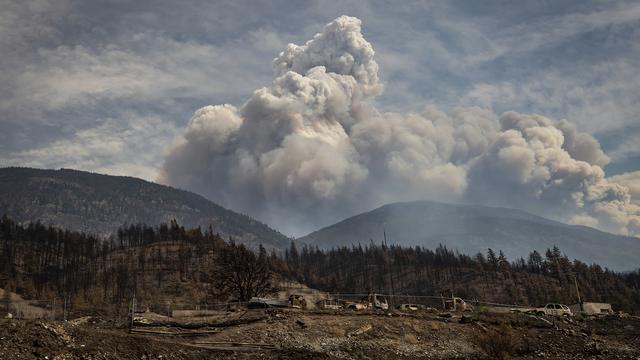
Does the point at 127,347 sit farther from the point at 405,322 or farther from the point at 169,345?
the point at 405,322

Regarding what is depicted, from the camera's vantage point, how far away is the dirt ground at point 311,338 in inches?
1187

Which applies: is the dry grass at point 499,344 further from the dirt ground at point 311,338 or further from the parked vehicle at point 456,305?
the parked vehicle at point 456,305

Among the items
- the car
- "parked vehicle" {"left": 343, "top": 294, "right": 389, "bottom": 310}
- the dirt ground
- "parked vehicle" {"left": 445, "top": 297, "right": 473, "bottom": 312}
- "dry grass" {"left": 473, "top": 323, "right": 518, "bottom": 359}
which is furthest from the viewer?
"parked vehicle" {"left": 445, "top": 297, "right": 473, "bottom": 312}

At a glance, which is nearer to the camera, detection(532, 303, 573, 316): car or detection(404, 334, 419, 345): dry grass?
detection(404, 334, 419, 345): dry grass

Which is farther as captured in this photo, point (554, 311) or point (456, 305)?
point (554, 311)

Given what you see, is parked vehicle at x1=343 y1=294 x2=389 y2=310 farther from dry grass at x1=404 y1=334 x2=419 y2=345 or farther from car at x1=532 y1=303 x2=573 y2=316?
car at x1=532 y1=303 x2=573 y2=316

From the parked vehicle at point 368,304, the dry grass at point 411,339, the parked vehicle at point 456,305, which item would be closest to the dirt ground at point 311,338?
the dry grass at point 411,339

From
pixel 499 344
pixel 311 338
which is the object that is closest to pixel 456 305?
pixel 499 344

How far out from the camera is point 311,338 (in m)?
41.8

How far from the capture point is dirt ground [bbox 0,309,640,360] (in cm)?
3014

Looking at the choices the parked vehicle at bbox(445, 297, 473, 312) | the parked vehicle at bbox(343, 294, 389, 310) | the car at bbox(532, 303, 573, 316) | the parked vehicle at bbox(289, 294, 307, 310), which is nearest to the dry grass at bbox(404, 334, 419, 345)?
the parked vehicle at bbox(343, 294, 389, 310)

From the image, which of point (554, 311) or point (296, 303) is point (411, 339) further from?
point (554, 311)

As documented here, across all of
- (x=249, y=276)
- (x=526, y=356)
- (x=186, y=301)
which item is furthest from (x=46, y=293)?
(x=526, y=356)

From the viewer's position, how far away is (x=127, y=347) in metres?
31.7
